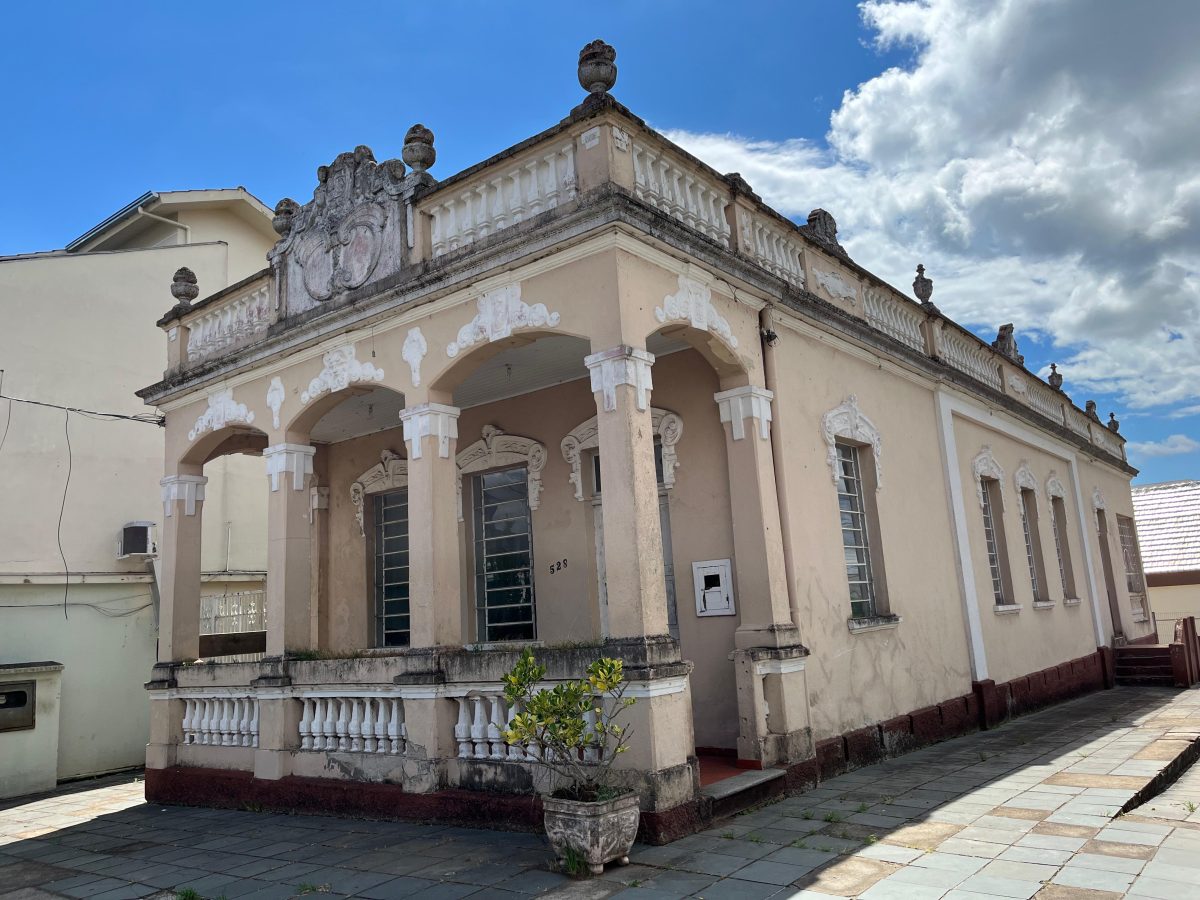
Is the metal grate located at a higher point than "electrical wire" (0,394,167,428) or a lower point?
lower

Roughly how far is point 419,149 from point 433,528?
3.45 m

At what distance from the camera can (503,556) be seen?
33.1ft

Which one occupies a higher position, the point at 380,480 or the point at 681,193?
the point at 681,193

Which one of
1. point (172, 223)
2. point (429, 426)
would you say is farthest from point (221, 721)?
point (172, 223)

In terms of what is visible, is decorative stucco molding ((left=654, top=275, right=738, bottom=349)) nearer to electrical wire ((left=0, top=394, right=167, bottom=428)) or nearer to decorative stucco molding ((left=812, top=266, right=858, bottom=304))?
decorative stucco molding ((left=812, top=266, right=858, bottom=304))

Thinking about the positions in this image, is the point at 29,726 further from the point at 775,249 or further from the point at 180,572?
the point at 775,249

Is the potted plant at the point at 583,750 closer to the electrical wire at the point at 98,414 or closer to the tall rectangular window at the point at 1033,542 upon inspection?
the electrical wire at the point at 98,414

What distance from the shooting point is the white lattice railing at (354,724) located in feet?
24.2

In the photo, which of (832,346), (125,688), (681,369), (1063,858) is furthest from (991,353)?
(125,688)

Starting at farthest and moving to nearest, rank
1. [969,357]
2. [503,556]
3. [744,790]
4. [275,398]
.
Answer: [969,357], [503,556], [275,398], [744,790]

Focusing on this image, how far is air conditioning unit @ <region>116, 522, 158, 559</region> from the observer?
12625 millimetres

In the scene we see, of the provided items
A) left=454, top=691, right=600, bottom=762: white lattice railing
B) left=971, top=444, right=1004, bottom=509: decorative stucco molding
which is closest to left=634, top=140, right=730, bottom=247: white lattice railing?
left=454, top=691, right=600, bottom=762: white lattice railing

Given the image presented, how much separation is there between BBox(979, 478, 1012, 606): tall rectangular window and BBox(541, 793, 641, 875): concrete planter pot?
323 inches

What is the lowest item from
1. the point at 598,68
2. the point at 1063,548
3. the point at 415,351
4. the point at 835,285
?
the point at 1063,548
